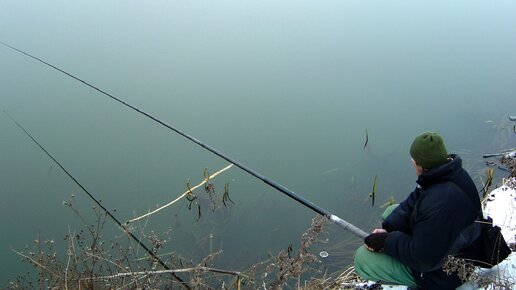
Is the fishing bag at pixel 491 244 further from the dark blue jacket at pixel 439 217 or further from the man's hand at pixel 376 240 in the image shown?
the man's hand at pixel 376 240

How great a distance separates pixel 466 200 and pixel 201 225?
2.08 metres

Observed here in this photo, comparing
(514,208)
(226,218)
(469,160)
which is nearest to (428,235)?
(514,208)

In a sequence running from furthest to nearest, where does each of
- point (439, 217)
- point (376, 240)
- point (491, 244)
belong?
point (376, 240)
point (491, 244)
point (439, 217)

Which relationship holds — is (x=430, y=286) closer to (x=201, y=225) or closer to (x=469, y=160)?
(x=201, y=225)

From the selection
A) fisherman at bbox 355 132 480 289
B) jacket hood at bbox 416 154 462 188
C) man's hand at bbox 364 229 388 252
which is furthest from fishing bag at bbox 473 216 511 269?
man's hand at bbox 364 229 388 252

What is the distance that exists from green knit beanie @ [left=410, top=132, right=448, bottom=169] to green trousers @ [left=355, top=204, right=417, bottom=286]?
18.6 inches

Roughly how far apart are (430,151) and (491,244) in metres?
0.43

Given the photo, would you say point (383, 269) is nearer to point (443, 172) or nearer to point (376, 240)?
point (376, 240)

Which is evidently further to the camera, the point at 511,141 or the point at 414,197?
the point at 511,141

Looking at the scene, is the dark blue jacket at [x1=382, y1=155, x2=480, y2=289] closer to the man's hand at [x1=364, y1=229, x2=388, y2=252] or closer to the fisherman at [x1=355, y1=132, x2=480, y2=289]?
the fisherman at [x1=355, y1=132, x2=480, y2=289]

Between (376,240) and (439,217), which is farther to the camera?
(376,240)

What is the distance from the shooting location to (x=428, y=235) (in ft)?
5.08

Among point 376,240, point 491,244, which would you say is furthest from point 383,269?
point 491,244

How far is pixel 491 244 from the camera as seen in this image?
65.1 inches
